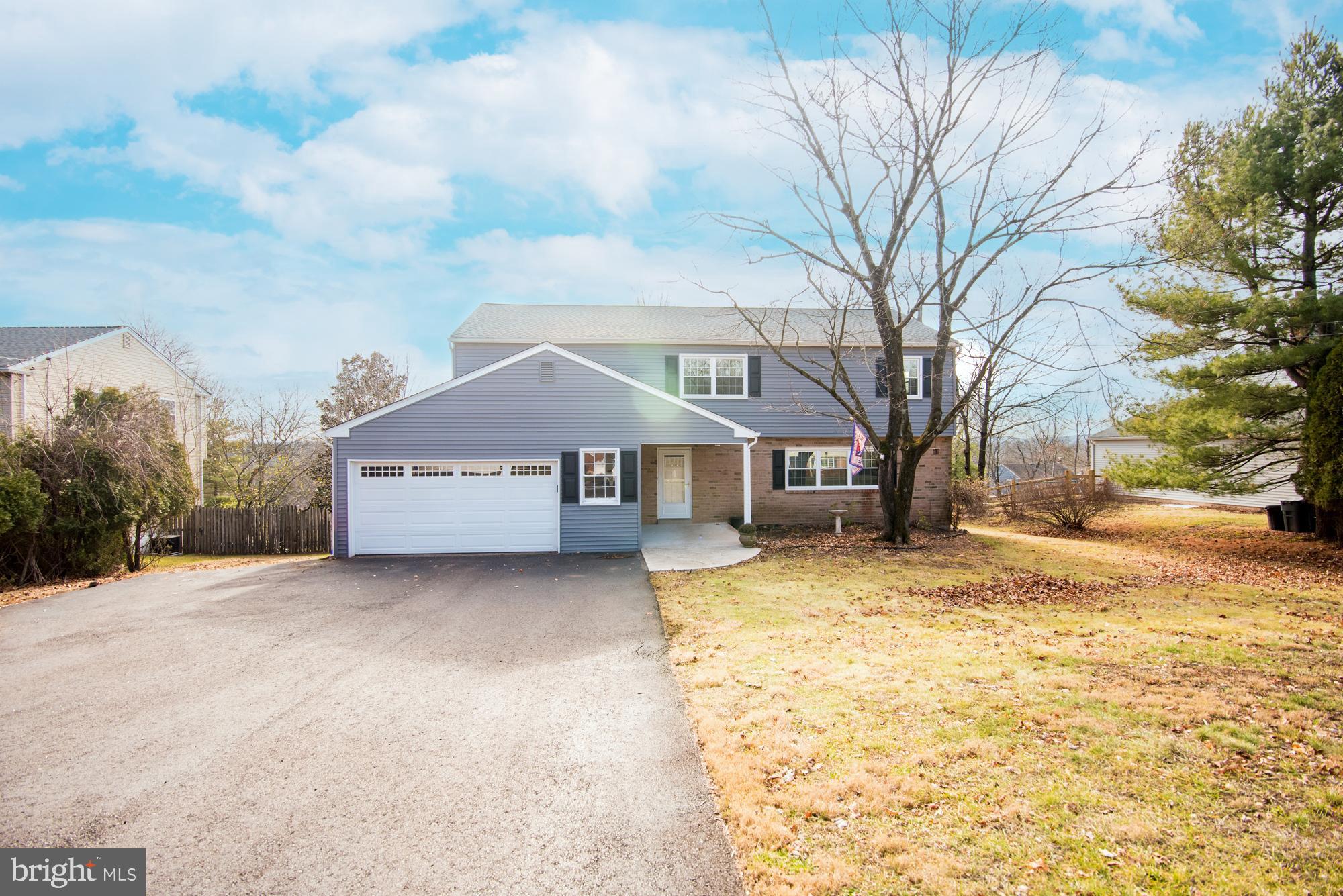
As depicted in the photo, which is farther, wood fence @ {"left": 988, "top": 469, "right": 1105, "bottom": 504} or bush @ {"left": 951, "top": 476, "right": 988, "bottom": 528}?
wood fence @ {"left": 988, "top": 469, "right": 1105, "bottom": 504}

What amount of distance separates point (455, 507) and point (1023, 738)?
12.2m

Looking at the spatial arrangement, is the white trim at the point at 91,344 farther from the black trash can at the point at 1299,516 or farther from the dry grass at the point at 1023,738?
the black trash can at the point at 1299,516

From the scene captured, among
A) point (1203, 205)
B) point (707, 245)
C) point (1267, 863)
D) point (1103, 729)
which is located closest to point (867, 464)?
point (707, 245)

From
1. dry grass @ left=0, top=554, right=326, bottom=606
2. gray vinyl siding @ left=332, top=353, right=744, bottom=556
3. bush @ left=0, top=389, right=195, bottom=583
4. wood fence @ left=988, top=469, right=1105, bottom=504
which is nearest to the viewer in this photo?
dry grass @ left=0, top=554, right=326, bottom=606

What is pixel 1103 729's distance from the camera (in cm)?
435

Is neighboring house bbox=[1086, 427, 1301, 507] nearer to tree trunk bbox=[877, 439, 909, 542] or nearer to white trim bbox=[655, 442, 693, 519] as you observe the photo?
tree trunk bbox=[877, 439, 909, 542]

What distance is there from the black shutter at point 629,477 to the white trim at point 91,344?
1593 cm

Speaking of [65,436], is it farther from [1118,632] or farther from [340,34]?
[1118,632]

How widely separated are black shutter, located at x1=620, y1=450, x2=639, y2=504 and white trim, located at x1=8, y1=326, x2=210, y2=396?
52.3 ft

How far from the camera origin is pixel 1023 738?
4.26 metres

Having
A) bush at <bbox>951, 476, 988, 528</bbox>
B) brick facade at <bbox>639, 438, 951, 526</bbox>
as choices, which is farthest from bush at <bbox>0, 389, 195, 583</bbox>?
bush at <bbox>951, 476, 988, 528</bbox>

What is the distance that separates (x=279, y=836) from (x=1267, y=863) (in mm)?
5173

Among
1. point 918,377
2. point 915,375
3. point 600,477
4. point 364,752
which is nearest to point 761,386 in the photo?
point 915,375

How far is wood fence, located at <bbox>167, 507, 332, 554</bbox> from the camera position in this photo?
15984 millimetres
